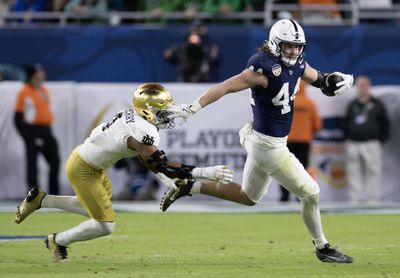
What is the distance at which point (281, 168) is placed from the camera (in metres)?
8.02

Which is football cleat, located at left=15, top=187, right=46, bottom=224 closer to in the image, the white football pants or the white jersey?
the white jersey

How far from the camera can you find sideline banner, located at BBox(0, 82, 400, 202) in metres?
13.8

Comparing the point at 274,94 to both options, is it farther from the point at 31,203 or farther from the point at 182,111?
the point at 31,203

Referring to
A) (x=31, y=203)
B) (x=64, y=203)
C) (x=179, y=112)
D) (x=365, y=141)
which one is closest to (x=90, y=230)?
(x=64, y=203)

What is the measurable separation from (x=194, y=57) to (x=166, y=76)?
1000 millimetres

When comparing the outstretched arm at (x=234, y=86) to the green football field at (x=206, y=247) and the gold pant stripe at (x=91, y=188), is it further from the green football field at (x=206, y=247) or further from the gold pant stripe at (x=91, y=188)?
the green football field at (x=206, y=247)

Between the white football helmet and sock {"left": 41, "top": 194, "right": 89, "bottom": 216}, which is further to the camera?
sock {"left": 41, "top": 194, "right": 89, "bottom": 216}

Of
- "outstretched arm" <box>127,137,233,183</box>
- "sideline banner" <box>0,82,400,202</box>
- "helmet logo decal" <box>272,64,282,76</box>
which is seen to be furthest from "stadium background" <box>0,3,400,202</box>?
"outstretched arm" <box>127,137,233,183</box>

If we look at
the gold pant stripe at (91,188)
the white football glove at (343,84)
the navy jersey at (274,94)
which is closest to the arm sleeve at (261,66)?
the navy jersey at (274,94)

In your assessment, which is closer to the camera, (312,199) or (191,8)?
(312,199)

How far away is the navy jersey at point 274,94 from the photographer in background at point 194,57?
5872 millimetres

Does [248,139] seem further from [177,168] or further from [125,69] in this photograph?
[125,69]

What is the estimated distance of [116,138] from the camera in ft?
25.3

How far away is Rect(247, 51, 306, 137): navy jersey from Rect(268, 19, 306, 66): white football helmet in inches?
1.9
